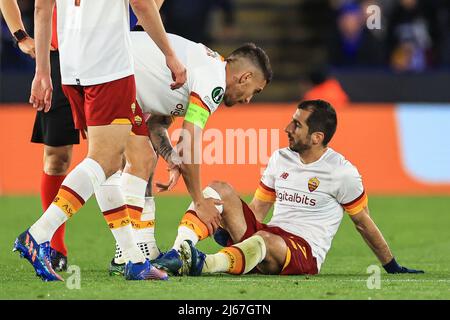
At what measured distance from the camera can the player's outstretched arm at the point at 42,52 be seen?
6.42 metres

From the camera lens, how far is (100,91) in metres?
6.25

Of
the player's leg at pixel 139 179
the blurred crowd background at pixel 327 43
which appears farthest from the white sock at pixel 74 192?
the blurred crowd background at pixel 327 43

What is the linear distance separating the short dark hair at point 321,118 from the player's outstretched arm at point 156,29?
1.18 meters

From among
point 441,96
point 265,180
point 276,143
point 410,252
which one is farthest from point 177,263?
point 441,96

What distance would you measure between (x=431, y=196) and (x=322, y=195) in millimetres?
7233

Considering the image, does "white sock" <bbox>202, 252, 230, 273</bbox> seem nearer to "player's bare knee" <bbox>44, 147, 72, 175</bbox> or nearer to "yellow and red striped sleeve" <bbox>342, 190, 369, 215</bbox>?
"yellow and red striped sleeve" <bbox>342, 190, 369, 215</bbox>

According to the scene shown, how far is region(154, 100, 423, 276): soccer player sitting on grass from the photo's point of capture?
707cm

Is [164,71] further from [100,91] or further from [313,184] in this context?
[313,184]

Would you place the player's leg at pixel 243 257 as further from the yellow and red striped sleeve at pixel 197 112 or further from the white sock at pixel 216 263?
the yellow and red striped sleeve at pixel 197 112

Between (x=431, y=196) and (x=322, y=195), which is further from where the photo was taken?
(x=431, y=196)

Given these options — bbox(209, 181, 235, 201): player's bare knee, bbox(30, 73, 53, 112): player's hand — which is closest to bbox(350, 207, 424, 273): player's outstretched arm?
bbox(209, 181, 235, 201): player's bare knee

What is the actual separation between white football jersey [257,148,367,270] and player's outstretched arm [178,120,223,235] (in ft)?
2.25

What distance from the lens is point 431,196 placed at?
14.2m
